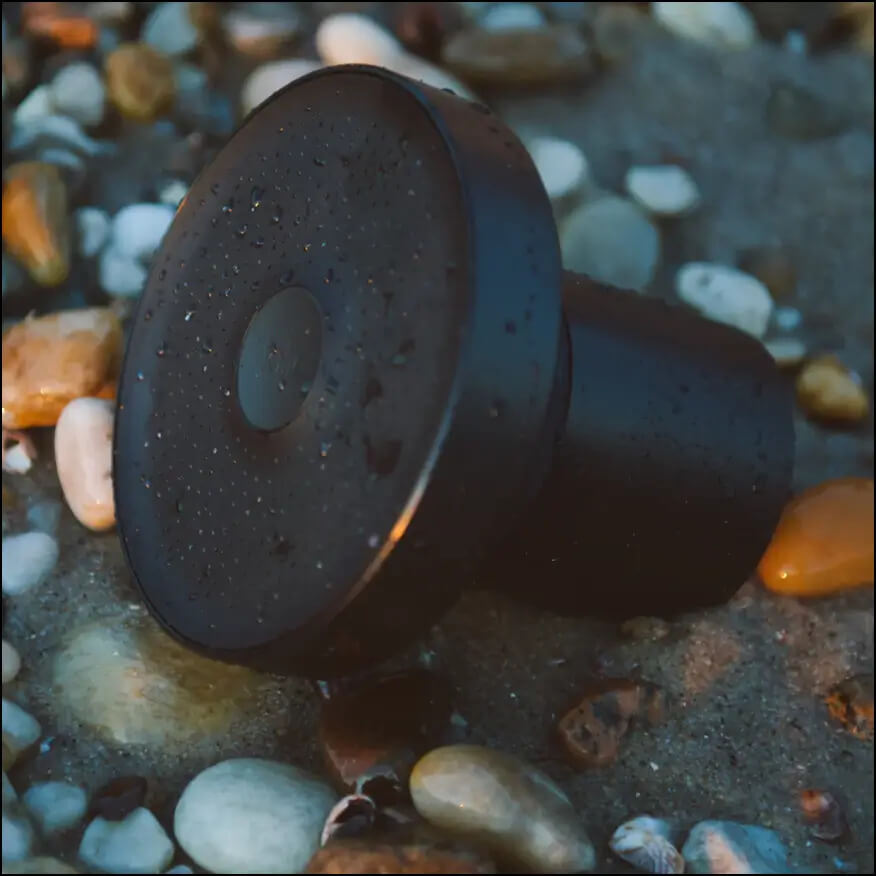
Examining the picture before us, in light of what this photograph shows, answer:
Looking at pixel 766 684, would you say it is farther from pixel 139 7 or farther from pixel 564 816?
pixel 139 7

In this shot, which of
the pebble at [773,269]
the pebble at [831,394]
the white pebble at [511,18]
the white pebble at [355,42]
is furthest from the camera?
the white pebble at [511,18]

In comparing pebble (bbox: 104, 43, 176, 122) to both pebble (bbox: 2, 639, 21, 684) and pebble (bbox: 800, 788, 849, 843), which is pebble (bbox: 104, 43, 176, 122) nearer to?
pebble (bbox: 2, 639, 21, 684)

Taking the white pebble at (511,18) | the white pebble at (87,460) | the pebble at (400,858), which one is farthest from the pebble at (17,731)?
the white pebble at (511,18)

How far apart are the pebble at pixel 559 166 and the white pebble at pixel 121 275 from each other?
648 mm

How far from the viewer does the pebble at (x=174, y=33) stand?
1971mm

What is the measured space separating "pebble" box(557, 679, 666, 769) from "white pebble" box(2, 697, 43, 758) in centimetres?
58

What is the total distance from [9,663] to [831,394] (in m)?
1.16

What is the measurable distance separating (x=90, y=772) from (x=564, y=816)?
51cm

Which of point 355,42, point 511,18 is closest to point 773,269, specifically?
point 511,18

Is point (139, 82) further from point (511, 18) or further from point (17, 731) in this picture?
point (17, 731)

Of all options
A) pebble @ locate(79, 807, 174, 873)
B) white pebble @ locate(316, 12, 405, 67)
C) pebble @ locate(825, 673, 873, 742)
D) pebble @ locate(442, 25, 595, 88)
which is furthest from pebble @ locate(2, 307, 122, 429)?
pebble @ locate(825, 673, 873, 742)

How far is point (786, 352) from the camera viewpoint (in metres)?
1.69

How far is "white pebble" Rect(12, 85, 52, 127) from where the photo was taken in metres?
1.84

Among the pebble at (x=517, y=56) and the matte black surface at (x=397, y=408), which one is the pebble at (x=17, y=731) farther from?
the pebble at (x=517, y=56)
